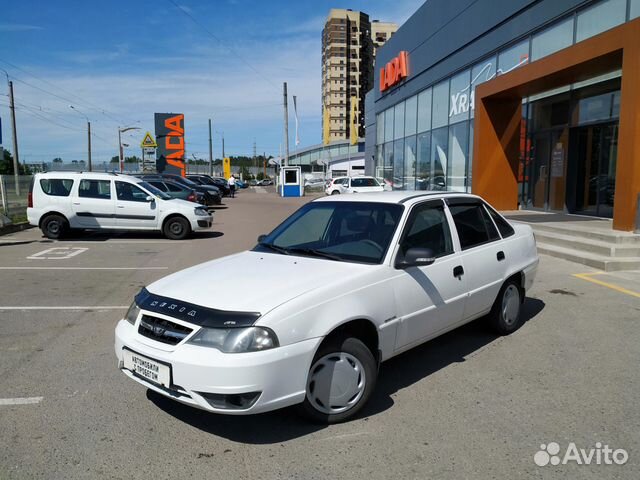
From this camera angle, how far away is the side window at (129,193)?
14.2m

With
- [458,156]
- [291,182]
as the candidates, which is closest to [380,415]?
[458,156]

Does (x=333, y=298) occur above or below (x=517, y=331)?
above

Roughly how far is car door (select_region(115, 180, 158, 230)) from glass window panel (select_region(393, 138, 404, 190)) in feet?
61.6

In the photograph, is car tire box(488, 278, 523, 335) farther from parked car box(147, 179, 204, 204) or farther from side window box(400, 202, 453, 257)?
parked car box(147, 179, 204, 204)

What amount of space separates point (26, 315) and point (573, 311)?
6959mm

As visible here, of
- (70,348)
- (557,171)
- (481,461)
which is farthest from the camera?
(557,171)

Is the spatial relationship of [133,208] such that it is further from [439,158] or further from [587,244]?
[439,158]

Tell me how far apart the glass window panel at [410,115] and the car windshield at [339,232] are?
79.3ft

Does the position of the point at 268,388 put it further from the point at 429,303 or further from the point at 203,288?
the point at 429,303

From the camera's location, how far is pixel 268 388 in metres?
3.18

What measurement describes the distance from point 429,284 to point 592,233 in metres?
7.87

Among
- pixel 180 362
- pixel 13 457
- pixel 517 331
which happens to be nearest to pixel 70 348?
pixel 13 457

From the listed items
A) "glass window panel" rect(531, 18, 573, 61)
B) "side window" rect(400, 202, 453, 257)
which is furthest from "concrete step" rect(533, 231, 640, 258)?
"glass window panel" rect(531, 18, 573, 61)

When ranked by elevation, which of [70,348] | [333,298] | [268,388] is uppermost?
[333,298]
